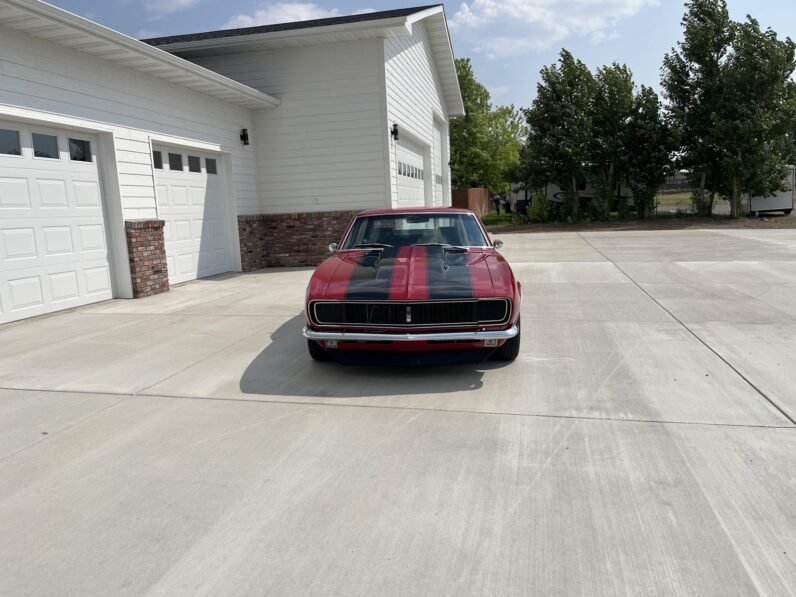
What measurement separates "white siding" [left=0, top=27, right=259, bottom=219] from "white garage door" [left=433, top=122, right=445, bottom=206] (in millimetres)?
9357

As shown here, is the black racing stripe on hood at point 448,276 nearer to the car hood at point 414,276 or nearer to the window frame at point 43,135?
the car hood at point 414,276

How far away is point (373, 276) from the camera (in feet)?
16.5

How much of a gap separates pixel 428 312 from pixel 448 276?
0.45 metres

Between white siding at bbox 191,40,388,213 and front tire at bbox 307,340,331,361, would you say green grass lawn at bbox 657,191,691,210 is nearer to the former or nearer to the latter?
white siding at bbox 191,40,388,213

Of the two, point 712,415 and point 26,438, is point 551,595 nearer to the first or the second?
point 712,415

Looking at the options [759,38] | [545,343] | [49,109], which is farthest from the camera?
[759,38]

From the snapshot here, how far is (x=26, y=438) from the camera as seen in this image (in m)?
3.93

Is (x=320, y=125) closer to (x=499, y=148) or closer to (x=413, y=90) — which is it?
(x=413, y=90)

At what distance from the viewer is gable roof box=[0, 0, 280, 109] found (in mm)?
7027

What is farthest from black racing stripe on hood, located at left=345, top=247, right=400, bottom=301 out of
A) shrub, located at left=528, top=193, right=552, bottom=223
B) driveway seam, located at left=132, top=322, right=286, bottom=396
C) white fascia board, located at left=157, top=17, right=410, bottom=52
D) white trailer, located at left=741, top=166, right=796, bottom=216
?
white trailer, located at left=741, top=166, right=796, bottom=216

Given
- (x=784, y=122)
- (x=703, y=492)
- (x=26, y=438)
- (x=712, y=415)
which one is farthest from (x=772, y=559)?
(x=784, y=122)

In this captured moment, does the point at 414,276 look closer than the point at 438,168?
Yes

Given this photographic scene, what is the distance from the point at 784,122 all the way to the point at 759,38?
314 cm

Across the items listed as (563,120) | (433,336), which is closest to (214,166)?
(433,336)
